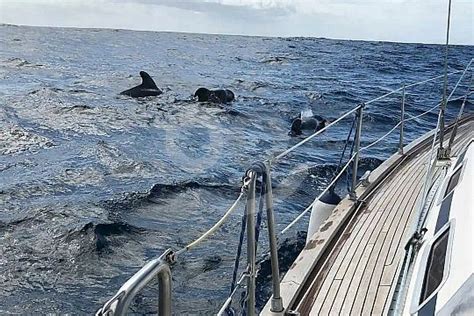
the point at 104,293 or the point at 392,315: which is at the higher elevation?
the point at 392,315

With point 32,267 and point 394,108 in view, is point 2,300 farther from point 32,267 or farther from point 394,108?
point 394,108

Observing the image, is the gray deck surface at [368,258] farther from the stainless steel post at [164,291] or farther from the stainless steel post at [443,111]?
the stainless steel post at [164,291]

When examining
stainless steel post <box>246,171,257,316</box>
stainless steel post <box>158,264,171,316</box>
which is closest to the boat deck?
stainless steel post <box>246,171,257,316</box>

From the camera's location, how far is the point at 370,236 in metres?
4.28

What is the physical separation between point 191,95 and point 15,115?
852 cm

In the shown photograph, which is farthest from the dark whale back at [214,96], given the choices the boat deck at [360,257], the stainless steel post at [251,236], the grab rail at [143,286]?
the grab rail at [143,286]

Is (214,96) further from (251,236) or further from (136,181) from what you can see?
(251,236)

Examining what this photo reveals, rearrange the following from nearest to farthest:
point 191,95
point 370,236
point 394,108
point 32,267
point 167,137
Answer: point 370,236 < point 32,267 < point 167,137 < point 394,108 < point 191,95

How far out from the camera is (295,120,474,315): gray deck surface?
3.26 meters

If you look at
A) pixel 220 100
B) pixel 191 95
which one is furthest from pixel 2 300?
pixel 191 95

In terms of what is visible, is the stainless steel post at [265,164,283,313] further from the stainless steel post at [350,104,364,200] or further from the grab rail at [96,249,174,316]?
the stainless steel post at [350,104,364,200]

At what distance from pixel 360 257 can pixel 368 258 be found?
2.2 inches

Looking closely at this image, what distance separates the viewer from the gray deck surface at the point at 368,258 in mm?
3258

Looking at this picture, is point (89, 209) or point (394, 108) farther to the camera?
point (394, 108)
